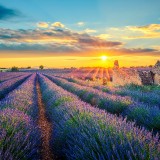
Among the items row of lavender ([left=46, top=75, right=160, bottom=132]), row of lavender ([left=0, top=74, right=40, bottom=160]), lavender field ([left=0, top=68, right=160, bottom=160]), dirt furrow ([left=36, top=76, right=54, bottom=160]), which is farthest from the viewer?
row of lavender ([left=46, top=75, right=160, bottom=132])

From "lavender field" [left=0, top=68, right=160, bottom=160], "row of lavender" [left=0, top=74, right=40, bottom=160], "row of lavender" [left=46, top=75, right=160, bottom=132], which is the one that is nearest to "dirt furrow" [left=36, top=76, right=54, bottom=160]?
"lavender field" [left=0, top=68, right=160, bottom=160]

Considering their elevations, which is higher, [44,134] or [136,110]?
[136,110]

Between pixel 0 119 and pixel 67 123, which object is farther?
pixel 67 123

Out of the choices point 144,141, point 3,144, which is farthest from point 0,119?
point 144,141

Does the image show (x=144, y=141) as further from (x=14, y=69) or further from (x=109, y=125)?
(x=14, y=69)

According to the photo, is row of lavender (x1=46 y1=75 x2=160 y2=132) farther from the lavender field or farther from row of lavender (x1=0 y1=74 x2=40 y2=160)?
row of lavender (x1=0 y1=74 x2=40 y2=160)

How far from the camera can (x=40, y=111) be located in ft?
34.4

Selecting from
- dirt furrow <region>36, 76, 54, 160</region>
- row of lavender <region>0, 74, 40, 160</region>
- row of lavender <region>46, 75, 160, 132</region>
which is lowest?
dirt furrow <region>36, 76, 54, 160</region>

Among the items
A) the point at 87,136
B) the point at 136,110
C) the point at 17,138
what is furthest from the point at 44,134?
the point at 87,136

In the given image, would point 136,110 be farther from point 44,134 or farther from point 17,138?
point 17,138

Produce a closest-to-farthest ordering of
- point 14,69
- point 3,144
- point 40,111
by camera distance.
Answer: point 3,144 < point 40,111 < point 14,69

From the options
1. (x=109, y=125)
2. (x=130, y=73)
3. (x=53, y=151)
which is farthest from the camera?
(x=130, y=73)

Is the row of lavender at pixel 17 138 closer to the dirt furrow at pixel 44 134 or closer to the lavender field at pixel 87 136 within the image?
the lavender field at pixel 87 136

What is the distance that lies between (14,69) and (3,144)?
80680 millimetres
